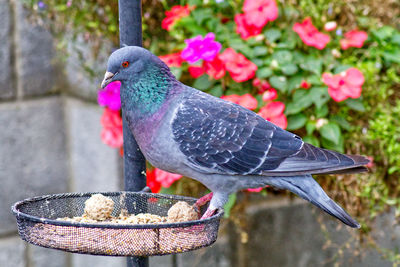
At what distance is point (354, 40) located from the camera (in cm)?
259

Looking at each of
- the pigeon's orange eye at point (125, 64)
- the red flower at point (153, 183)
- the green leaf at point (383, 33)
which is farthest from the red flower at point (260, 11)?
the pigeon's orange eye at point (125, 64)

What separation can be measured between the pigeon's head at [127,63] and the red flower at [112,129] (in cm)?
85

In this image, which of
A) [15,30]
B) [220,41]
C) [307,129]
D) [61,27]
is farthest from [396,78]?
[15,30]

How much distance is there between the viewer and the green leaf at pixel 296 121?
7.76ft

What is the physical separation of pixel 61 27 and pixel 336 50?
1338mm

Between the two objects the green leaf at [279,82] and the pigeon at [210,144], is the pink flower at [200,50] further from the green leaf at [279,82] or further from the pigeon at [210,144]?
the pigeon at [210,144]

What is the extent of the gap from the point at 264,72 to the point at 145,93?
78cm

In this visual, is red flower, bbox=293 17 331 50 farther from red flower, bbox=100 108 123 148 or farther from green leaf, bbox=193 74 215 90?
red flower, bbox=100 108 123 148

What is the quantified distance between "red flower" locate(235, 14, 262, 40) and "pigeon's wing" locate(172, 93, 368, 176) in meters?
0.70

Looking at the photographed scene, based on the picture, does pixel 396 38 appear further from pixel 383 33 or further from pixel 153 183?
pixel 153 183

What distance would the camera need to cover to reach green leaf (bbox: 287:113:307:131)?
7.76 feet

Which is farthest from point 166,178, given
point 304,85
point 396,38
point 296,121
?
point 396,38

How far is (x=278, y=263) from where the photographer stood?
10.3ft

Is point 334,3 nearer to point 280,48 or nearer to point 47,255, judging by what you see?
point 280,48
